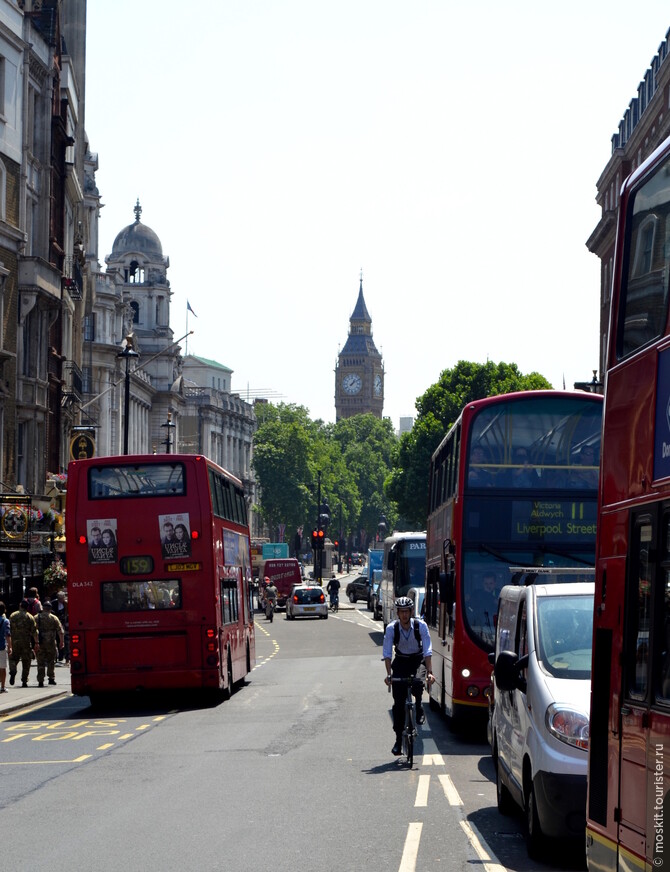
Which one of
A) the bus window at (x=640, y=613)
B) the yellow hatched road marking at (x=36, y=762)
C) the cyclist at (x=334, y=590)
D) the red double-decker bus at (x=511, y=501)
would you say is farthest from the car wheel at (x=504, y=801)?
the cyclist at (x=334, y=590)

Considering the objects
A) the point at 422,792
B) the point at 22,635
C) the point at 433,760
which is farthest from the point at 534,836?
the point at 22,635

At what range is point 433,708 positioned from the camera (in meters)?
24.2

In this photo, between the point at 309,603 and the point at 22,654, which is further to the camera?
the point at 309,603

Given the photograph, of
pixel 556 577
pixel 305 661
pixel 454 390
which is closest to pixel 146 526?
pixel 556 577

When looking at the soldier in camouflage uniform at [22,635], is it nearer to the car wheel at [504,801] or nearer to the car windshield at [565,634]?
the car wheel at [504,801]

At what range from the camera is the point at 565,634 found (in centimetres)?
1175

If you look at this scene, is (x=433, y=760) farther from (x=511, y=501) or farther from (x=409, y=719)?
(x=511, y=501)

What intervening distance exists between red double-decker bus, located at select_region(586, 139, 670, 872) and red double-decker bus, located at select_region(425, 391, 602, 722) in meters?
10.2

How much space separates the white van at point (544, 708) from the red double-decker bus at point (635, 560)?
6.32 ft

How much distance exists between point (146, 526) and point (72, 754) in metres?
6.51

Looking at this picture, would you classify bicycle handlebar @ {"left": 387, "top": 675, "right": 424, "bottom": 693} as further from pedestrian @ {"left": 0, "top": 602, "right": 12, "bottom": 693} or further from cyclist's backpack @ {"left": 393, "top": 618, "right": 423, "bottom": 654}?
pedestrian @ {"left": 0, "top": 602, "right": 12, "bottom": 693}

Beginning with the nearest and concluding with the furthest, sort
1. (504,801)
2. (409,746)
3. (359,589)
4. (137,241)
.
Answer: (504,801), (409,746), (359,589), (137,241)

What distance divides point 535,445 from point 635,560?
11555 mm

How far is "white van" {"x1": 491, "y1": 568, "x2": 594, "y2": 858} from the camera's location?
994cm
